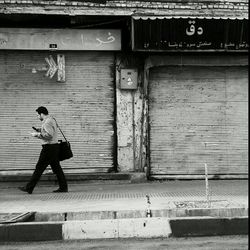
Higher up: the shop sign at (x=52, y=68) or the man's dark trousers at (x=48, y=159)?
the shop sign at (x=52, y=68)

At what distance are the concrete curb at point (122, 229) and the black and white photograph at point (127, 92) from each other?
3.27 metres

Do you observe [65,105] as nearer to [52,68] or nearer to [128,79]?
[52,68]

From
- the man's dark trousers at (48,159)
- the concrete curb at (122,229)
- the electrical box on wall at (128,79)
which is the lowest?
the concrete curb at (122,229)

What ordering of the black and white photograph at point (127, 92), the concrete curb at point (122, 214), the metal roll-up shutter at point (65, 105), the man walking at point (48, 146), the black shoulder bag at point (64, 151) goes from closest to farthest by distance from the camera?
1. the concrete curb at point (122, 214)
2. the man walking at point (48, 146)
3. the black shoulder bag at point (64, 151)
4. the black and white photograph at point (127, 92)
5. the metal roll-up shutter at point (65, 105)

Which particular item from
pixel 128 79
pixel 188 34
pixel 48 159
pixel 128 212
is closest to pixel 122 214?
pixel 128 212

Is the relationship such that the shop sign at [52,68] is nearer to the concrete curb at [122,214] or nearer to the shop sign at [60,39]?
the shop sign at [60,39]

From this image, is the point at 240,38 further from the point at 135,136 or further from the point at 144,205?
the point at 144,205

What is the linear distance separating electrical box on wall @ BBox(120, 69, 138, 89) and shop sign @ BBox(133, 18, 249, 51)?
87 cm

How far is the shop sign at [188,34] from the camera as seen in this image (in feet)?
34.4

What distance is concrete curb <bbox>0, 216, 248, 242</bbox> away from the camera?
6.57 meters

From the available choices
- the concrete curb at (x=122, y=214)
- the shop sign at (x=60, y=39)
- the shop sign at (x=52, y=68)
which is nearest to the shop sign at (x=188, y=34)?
the shop sign at (x=60, y=39)

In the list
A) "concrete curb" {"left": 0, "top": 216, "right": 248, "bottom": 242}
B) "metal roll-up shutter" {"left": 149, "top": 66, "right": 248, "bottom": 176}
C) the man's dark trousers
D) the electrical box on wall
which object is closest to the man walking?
the man's dark trousers

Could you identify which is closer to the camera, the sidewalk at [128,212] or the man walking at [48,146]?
the sidewalk at [128,212]

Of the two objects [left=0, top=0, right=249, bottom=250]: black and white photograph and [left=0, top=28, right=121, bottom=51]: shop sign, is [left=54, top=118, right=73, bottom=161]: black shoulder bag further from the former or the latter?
[left=0, top=28, right=121, bottom=51]: shop sign
